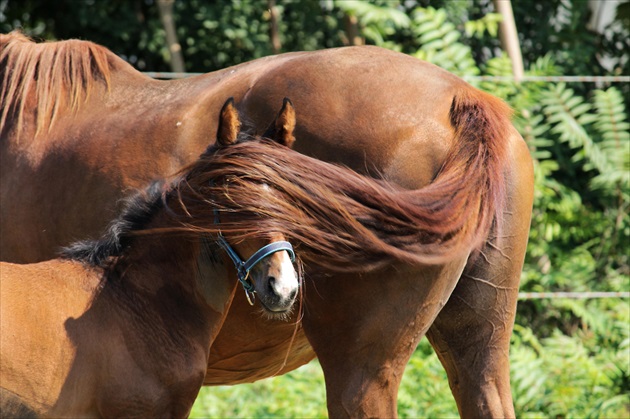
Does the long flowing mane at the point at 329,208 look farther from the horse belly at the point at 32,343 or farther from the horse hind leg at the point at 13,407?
the horse hind leg at the point at 13,407

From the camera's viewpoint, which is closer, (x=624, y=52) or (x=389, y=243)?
(x=389, y=243)

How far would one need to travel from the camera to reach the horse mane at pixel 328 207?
2779 mm

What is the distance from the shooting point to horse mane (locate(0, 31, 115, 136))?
359 cm

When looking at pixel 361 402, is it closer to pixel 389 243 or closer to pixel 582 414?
pixel 389 243

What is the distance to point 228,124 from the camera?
282 centimetres

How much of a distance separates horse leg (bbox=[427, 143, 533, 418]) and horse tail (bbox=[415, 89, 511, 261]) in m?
0.09

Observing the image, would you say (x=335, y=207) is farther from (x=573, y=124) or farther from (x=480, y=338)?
(x=573, y=124)

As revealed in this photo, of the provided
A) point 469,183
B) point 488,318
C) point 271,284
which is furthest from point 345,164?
point 488,318

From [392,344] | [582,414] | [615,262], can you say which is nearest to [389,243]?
[392,344]

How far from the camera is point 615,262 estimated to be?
679 centimetres

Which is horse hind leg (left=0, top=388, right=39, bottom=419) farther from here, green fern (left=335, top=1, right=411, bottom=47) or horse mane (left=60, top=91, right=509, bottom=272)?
green fern (left=335, top=1, right=411, bottom=47)

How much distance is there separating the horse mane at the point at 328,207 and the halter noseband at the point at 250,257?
0.14 ft

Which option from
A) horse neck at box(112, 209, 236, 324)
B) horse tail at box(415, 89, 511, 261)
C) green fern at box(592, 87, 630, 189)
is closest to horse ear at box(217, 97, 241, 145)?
horse neck at box(112, 209, 236, 324)

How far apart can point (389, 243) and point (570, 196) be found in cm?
402
